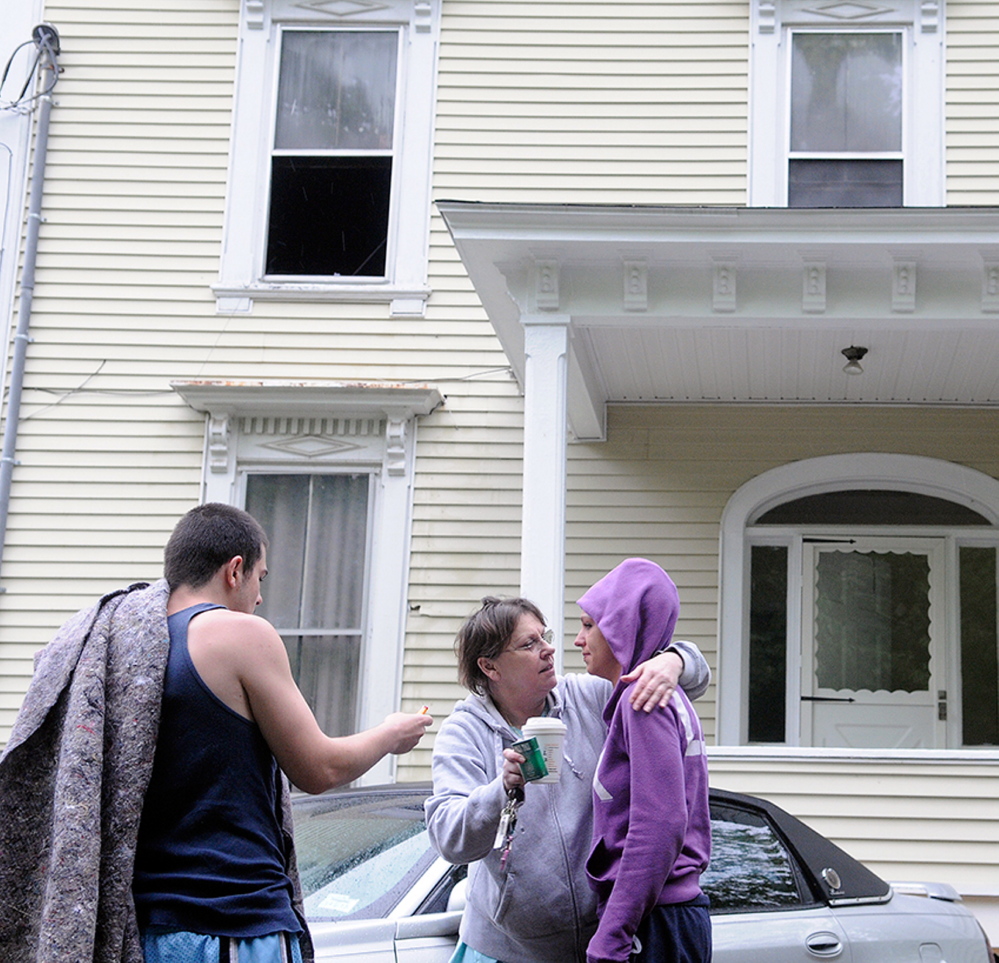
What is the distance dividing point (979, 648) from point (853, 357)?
2.48 meters

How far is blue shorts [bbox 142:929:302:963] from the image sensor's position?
A: 2.26 metres

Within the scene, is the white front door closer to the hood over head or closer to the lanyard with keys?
the hood over head

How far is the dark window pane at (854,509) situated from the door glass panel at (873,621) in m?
0.24

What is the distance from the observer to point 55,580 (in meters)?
8.91

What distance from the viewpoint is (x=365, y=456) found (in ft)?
29.4

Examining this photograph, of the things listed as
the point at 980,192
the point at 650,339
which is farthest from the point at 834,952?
the point at 980,192

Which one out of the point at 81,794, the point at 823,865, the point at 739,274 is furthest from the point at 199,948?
the point at 739,274

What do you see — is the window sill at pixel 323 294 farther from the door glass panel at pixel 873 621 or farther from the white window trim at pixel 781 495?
the door glass panel at pixel 873 621

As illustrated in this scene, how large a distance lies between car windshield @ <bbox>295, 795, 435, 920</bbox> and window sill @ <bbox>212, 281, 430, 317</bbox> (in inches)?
208

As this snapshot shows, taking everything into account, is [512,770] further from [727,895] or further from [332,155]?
[332,155]

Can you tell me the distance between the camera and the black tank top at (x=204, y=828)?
90.0 inches

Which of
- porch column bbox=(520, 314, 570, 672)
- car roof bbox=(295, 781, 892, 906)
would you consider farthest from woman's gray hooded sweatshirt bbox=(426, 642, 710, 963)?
porch column bbox=(520, 314, 570, 672)

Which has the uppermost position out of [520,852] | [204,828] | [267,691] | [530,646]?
[530,646]

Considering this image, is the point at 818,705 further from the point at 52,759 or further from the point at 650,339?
the point at 52,759
